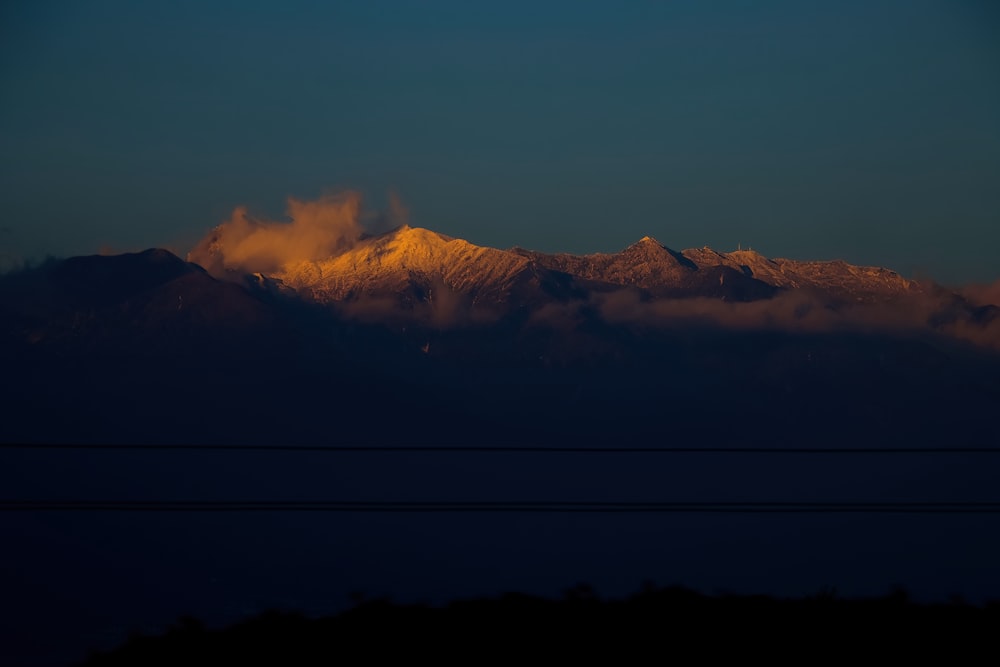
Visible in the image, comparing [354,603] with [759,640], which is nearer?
[759,640]

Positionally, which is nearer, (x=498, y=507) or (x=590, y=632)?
(x=590, y=632)

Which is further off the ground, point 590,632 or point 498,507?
point 498,507

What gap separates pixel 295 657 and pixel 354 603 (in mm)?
2183

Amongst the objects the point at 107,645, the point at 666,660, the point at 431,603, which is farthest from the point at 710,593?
the point at 107,645

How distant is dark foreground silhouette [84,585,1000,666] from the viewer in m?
15.8

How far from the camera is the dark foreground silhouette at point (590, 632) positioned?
1583 cm

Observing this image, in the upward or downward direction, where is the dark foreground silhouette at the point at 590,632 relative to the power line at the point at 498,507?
downward

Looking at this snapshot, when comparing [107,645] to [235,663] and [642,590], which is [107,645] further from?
[642,590]

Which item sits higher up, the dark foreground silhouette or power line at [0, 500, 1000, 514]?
power line at [0, 500, 1000, 514]

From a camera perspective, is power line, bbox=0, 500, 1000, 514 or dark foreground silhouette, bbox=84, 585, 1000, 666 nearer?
dark foreground silhouette, bbox=84, 585, 1000, 666

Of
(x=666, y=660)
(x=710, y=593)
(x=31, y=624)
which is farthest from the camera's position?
(x=31, y=624)

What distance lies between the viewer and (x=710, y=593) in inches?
723

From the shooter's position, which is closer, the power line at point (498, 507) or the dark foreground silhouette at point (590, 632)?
the dark foreground silhouette at point (590, 632)

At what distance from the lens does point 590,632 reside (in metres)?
16.3
